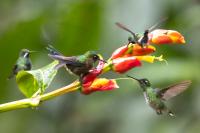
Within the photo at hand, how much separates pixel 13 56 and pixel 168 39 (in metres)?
2.12

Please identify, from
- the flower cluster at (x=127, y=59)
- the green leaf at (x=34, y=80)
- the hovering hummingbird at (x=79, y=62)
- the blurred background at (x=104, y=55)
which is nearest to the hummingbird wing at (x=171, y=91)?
the flower cluster at (x=127, y=59)

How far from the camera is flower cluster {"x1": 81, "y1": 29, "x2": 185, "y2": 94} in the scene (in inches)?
101

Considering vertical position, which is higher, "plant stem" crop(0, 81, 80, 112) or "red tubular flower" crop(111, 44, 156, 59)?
"red tubular flower" crop(111, 44, 156, 59)

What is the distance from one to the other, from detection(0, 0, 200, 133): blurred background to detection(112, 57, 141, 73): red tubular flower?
6.25 feet

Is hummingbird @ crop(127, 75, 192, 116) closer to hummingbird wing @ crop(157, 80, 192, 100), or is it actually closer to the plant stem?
hummingbird wing @ crop(157, 80, 192, 100)

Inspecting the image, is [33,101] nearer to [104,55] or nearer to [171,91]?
[171,91]

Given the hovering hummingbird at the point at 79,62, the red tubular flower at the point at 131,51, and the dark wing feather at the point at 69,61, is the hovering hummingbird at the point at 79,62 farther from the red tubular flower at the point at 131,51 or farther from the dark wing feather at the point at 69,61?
the red tubular flower at the point at 131,51

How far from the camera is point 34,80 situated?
8.91 feet

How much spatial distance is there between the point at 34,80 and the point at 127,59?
455 millimetres

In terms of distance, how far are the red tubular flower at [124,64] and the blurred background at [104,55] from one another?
1.90 m

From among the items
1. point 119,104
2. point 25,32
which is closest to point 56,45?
point 25,32

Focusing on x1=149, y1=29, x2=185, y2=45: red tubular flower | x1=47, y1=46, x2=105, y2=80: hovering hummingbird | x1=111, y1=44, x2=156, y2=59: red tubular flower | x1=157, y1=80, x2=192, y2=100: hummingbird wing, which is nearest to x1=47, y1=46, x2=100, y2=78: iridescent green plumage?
x1=47, y1=46, x2=105, y2=80: hovering hummingbird

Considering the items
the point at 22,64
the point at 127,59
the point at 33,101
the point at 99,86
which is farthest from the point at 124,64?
the point at 22,64

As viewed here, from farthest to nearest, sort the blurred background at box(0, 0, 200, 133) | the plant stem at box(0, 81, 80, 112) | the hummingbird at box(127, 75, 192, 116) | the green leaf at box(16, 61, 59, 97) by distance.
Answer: the blurred background at box(0, 0, 200, 133)
the hummingbird at box(127, 75, 192, 116)
the green leaf at box(16, 61, 59, 97)
the plant stem at box(0, 81, 80, 112)
